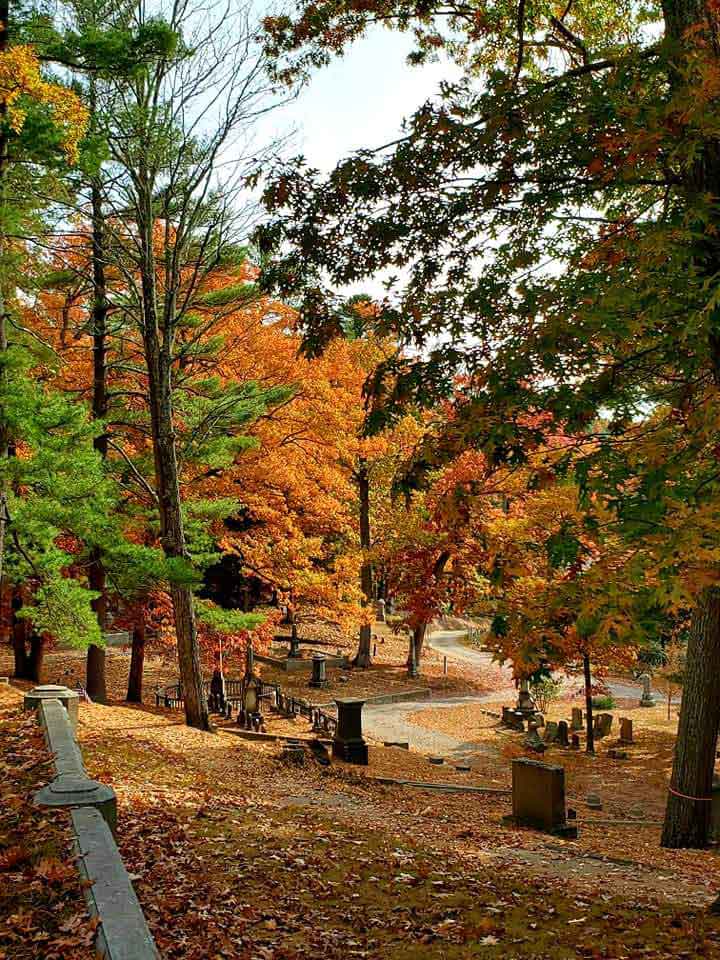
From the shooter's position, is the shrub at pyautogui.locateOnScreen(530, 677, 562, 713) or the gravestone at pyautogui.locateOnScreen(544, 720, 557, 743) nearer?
the gravestone at pyautogui.locateOnScreen(544, 720, 557, 743)

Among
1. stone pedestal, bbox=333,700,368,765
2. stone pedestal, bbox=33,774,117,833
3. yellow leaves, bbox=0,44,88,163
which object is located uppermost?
yellow leaves, bbox=0,44,88,163

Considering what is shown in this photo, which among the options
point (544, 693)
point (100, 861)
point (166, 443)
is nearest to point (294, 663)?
point (544, 693)

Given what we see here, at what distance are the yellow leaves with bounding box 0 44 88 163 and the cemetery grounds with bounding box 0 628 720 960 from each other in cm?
670

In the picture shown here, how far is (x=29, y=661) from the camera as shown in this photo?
20406mm

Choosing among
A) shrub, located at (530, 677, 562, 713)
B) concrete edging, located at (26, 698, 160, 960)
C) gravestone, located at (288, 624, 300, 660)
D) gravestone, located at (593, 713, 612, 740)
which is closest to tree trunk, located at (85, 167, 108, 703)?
concrete edging, located at (26, 698, 160, 960)

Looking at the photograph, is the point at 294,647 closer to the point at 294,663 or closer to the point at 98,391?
the point at 294,663

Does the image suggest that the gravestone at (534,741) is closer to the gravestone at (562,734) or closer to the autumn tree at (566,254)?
the gravestone at (562,734)

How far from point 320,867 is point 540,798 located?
16.0 feet

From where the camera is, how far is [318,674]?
27.6 meters

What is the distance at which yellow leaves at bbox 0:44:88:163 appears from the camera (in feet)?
26.5

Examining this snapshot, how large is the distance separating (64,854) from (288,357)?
58.9ft

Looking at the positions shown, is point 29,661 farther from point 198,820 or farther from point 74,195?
point 198,820

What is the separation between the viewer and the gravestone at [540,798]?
35.9 ft

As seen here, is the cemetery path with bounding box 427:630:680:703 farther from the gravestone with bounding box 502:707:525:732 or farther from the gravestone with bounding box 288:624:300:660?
the gravestone with bounding box 288:624:300:660
